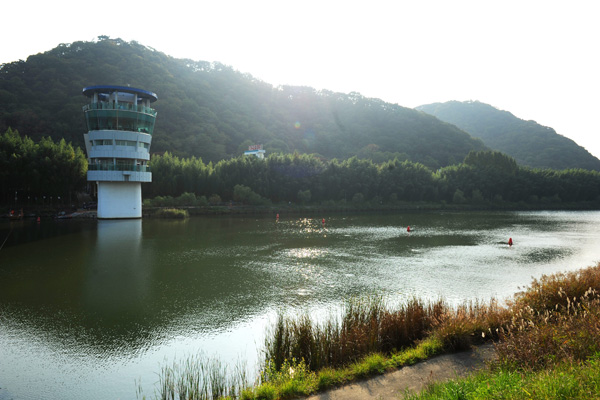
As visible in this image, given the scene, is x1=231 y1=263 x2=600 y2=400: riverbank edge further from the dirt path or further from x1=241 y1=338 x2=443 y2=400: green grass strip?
the dirt path

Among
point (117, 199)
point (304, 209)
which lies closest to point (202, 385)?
point (117, 199)

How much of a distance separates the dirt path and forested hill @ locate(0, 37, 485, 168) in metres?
95.2

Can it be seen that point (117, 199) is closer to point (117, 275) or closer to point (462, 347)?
point (117, 275)

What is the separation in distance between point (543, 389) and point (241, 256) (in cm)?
2408

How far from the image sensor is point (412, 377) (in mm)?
8250

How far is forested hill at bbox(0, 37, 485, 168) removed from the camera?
301 feet

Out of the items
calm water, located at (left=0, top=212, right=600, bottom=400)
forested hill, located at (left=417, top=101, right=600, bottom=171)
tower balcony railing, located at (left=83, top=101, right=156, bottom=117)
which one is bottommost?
calm water, located at (left=0, top=212, right=600, bottom=400)

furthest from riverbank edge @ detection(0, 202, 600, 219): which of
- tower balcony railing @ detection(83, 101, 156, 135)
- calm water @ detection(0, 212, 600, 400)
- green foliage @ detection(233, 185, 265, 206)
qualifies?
calm water @ detection(0, 212, 600, 400)

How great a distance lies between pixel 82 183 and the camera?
62.5 metres

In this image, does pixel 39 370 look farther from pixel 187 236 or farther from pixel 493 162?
pixel 493 162

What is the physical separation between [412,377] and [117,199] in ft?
182

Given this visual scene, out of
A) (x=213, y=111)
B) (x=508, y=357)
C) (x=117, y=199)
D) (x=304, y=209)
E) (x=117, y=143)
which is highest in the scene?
(x=213, y=111)

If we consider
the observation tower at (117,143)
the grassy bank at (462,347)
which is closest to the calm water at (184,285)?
the grassy bank at (462,347)

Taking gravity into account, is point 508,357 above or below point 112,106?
below
